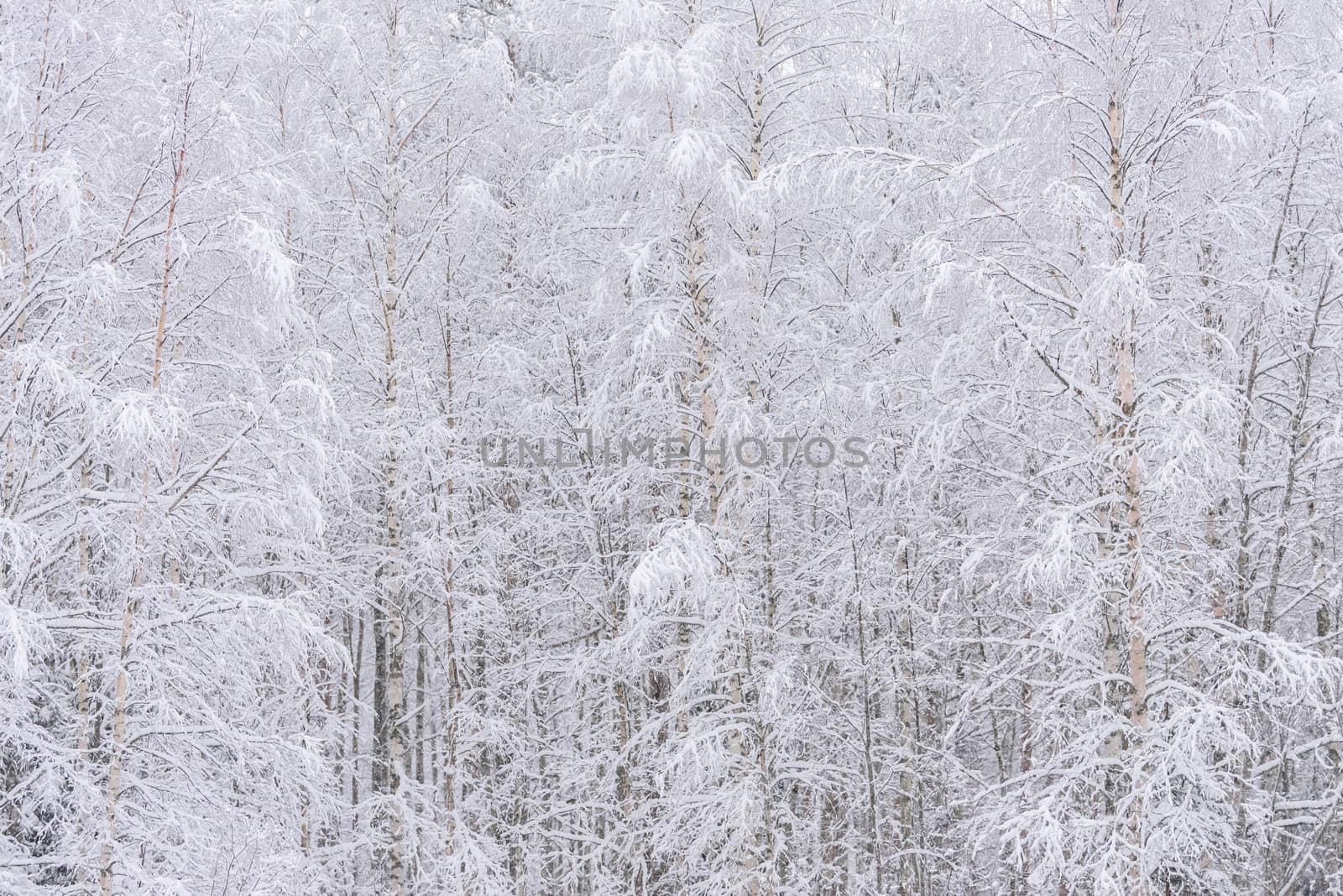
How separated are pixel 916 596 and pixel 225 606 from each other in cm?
656

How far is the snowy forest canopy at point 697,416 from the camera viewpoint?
675cm

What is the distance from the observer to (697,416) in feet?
30.5

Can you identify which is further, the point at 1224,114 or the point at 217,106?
the point at 217,106

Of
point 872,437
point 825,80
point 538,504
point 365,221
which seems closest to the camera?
point 825,80

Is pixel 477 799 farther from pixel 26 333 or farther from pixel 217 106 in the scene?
pixel 217 106

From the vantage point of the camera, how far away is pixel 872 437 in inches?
410

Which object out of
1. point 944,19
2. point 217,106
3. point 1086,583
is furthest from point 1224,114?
point 217,106

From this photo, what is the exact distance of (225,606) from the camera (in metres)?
7.31

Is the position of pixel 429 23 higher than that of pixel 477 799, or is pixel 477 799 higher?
pixel 429 23

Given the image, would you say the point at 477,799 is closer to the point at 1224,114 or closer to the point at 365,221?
the point at 365,221

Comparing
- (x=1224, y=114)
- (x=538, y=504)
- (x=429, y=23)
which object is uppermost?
(x=429, y=23)

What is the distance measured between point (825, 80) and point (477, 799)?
8539mm

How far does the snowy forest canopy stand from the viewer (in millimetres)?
6750

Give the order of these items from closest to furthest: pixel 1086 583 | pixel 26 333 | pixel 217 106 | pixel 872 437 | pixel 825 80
A: pixel 1086 583 < pixel 217 106 < pixel 26 333 < pixel 825 80 < pixel 872 437
